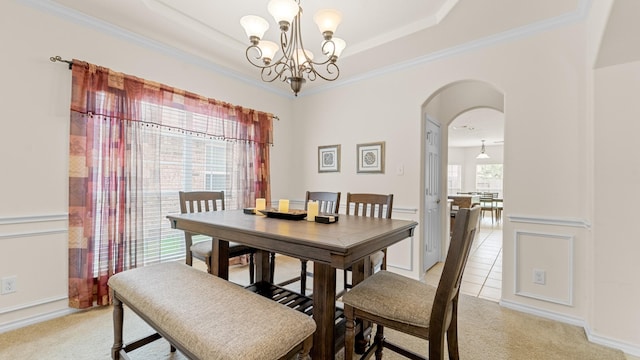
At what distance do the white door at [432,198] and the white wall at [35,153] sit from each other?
11.1 feet

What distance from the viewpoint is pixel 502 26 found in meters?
2.35

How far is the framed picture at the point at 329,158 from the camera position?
3.70m

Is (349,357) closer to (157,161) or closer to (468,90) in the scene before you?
(157,161)

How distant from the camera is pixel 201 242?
8.04 ft

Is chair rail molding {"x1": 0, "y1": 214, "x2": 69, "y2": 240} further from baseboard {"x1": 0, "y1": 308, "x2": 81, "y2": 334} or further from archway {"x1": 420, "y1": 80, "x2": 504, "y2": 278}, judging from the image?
archway {"x1": 420, "y1": 80, "x2": 504, "y2": 278}

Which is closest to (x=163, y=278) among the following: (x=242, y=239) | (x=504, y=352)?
(x=242, y=239)

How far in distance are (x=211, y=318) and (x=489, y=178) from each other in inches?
446

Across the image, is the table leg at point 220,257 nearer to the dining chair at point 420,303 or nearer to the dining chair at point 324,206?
the dining chair at point 324,206

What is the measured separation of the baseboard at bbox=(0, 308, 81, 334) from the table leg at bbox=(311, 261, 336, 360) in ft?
7.18

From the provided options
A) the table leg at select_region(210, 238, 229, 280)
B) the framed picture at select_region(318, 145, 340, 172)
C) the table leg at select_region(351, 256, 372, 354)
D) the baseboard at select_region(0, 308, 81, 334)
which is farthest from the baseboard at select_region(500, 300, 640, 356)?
the baseboard at select_region(0, 308, 81, 334)

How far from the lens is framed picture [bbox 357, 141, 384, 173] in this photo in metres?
3.27

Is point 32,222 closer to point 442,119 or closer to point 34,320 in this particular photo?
point 34,320

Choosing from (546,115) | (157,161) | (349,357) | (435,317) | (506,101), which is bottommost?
(349,357)

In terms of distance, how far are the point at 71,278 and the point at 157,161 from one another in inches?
46.7
